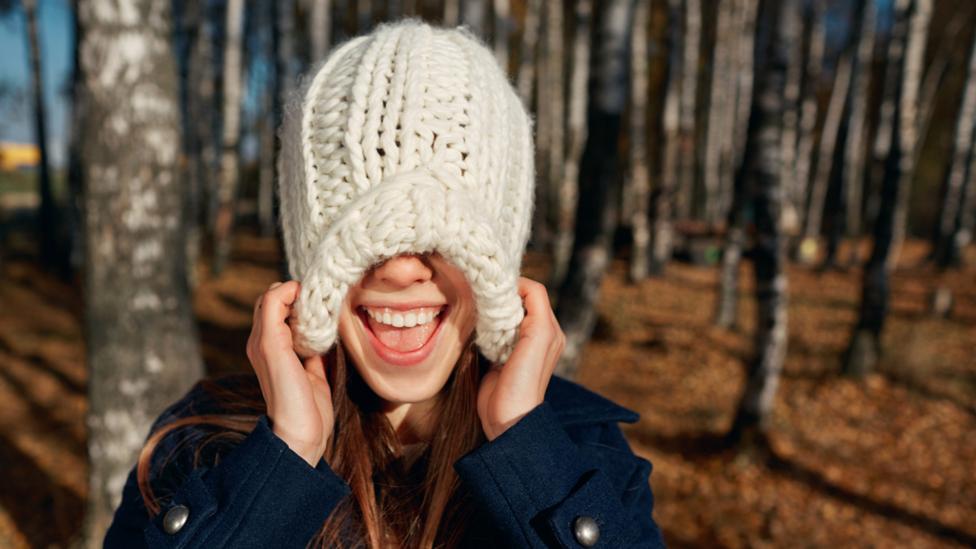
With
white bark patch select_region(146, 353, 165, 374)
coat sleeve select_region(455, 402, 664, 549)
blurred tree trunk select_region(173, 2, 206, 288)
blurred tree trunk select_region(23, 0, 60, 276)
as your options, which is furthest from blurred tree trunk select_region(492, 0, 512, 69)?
coat sleeve select_region(455, 402, 664, 549)

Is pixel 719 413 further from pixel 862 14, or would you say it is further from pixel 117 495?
pixel 862 14

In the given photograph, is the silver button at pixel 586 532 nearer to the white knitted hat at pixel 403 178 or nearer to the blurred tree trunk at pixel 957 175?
the white knitted hat at pixel 403 178

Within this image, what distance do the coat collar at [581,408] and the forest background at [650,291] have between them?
1253 mm

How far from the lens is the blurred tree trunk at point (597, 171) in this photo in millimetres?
5945

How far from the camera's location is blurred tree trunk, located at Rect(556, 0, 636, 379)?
5945mm

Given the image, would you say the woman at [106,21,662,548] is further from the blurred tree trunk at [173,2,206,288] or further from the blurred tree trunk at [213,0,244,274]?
the blurred tree trunk at [213,0,244,274]

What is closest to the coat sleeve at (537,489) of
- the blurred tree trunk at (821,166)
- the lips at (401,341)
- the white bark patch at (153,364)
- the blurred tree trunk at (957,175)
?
the lips at (401,341)

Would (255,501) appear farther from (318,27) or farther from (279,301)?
(318,27)

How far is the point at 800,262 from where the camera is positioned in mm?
16234

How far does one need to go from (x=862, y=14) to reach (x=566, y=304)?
866 centimetres

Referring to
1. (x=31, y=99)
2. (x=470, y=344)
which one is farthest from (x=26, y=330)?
(x=470, y=344)

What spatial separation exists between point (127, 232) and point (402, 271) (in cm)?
246

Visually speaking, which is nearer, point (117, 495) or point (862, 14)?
point (117, 495)

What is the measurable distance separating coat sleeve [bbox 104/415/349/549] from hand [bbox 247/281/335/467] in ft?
0.12
